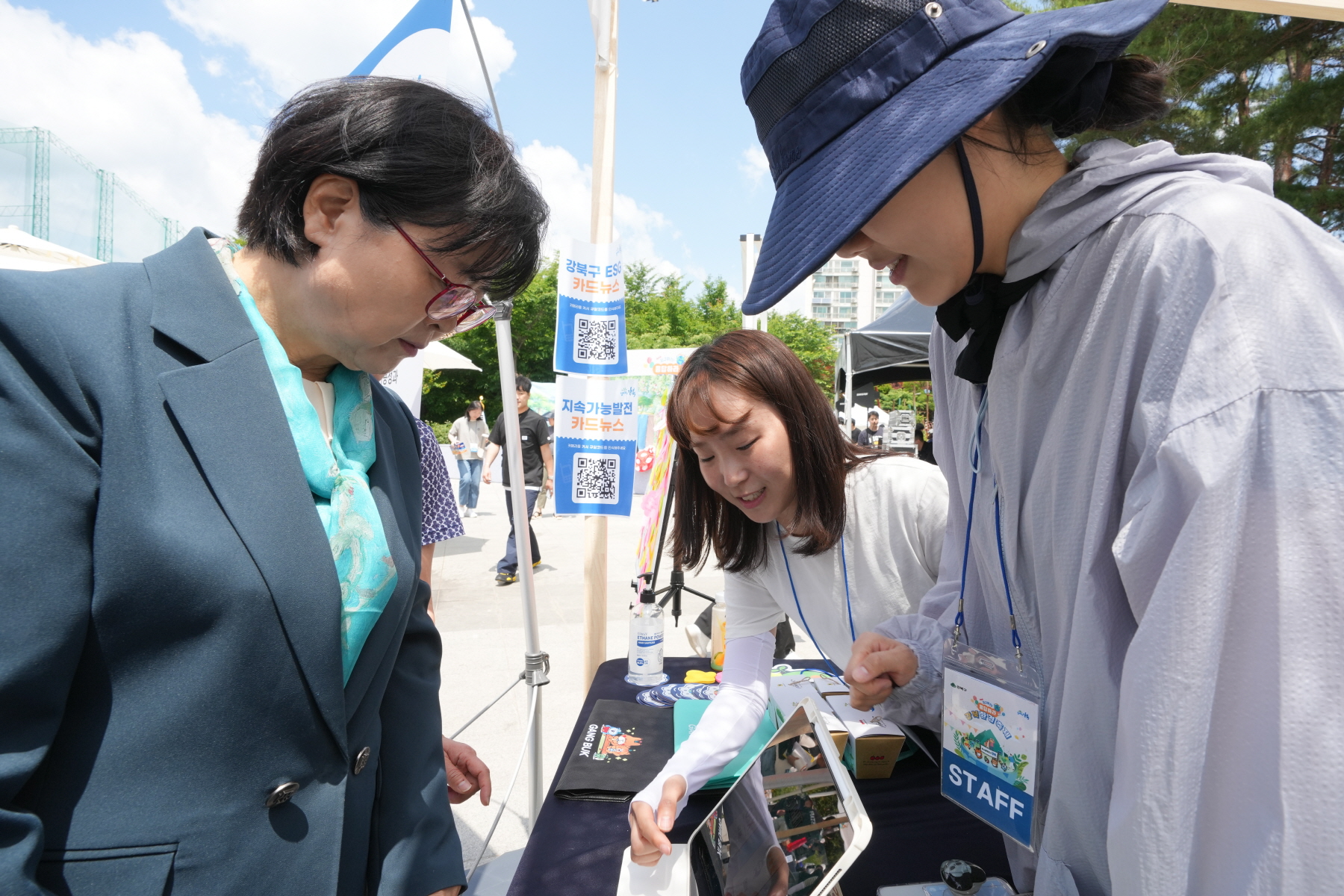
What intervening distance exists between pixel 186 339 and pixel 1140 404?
41.0 inches

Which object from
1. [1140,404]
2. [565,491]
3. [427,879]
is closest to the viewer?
[1140,404]

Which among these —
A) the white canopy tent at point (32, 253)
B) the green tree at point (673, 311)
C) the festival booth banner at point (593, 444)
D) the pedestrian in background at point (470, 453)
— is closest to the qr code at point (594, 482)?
the festival booth banner at point (593, 444)

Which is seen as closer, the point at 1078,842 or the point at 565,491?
the point at 1078,842

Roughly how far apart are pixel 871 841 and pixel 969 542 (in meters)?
0.60

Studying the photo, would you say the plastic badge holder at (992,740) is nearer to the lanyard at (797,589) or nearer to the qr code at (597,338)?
the lanyard at (797,589)

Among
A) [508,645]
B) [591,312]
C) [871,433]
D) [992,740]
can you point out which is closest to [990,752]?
[992,740]

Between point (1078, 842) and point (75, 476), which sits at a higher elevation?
point (75, 476)

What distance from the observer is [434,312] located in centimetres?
109

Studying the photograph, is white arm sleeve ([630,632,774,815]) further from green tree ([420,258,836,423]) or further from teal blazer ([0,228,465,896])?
green tree ([420,258,836,423])

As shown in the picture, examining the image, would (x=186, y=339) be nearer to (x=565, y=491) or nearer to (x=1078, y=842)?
(x=1078, y=842)

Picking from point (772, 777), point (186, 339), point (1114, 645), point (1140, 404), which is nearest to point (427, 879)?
point (772, 777)

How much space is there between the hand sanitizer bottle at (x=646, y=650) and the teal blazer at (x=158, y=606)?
1226 millimetres

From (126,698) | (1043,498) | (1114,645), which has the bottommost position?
(126,698)

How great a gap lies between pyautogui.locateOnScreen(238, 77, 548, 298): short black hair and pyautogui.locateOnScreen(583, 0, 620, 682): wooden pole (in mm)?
1862
